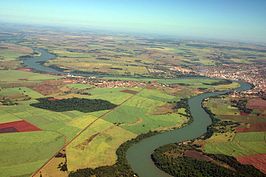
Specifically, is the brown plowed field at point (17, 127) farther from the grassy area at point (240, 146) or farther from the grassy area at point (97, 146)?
the grassy area at point (240, 146)

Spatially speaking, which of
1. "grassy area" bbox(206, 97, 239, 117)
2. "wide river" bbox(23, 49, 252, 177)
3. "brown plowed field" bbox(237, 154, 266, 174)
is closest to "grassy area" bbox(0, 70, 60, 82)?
"wide river" bbox(23, 49, 252, 177)

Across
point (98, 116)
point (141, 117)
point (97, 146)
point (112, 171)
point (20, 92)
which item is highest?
point (141, 117)

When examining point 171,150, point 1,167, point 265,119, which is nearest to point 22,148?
point 1,167

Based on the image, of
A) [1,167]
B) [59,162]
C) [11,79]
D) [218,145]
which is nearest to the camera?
[1,167]

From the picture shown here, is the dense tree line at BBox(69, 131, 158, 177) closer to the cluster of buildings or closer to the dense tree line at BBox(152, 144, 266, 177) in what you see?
the dense tree line at BBox(152, 144, 266, 177)

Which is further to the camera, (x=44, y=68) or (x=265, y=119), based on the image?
(x=44, y=68)

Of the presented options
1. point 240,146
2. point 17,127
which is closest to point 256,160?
point 240,146

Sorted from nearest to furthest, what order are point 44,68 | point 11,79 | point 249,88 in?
point 11,79
point 249,88
point 44,68

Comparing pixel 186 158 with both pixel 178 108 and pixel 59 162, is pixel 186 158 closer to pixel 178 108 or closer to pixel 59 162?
pixel 59 162

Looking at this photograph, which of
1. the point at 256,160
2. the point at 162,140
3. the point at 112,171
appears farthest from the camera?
the point at 162,140

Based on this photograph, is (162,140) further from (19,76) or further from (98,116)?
(19,76)
